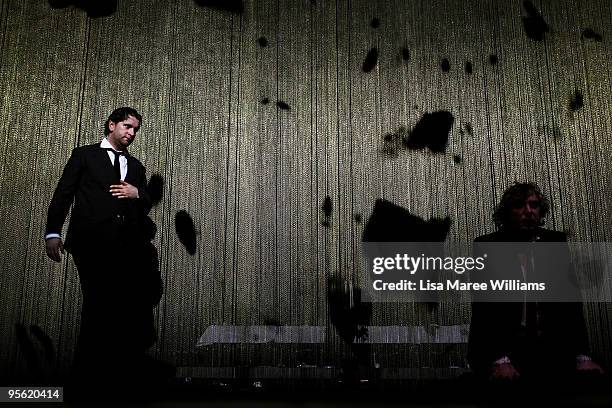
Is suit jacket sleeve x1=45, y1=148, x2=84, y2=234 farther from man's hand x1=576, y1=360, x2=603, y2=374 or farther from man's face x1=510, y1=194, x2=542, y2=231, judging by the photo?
man's hand x1=576, y1=360, x2=603, y2=374

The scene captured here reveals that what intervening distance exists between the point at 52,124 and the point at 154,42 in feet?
2.21

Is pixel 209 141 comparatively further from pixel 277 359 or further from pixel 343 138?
pixel 277 359

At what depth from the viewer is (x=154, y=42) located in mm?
3109

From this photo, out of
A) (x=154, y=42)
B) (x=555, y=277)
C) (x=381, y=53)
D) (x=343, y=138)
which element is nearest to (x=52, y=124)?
(x=154, y=42)

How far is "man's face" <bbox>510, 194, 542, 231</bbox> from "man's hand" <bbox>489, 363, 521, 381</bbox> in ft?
2.17

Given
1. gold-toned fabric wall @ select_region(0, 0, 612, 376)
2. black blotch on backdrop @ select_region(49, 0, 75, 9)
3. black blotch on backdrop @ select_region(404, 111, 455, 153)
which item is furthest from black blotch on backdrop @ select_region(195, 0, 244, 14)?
black blotch on backdrop @ select_region(404, 111, 455, 153)

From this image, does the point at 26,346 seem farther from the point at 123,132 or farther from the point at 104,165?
the point at 123,132

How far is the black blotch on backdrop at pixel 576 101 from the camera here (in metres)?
3.10

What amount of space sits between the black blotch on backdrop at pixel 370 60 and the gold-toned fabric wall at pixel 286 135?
24 millimetres

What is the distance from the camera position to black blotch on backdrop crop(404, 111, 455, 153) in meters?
3.02

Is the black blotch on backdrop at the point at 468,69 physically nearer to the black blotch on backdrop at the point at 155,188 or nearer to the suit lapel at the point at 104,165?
the black blotch on backdrop at the point at 155,188

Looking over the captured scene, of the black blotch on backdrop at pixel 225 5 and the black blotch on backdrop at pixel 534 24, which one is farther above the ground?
the black blotch on backdrop at pixel 225 5

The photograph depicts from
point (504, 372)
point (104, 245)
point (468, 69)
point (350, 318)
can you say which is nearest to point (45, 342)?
point (104, 245)

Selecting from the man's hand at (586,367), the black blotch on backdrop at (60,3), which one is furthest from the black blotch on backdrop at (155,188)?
the man's hand at (586,367)
